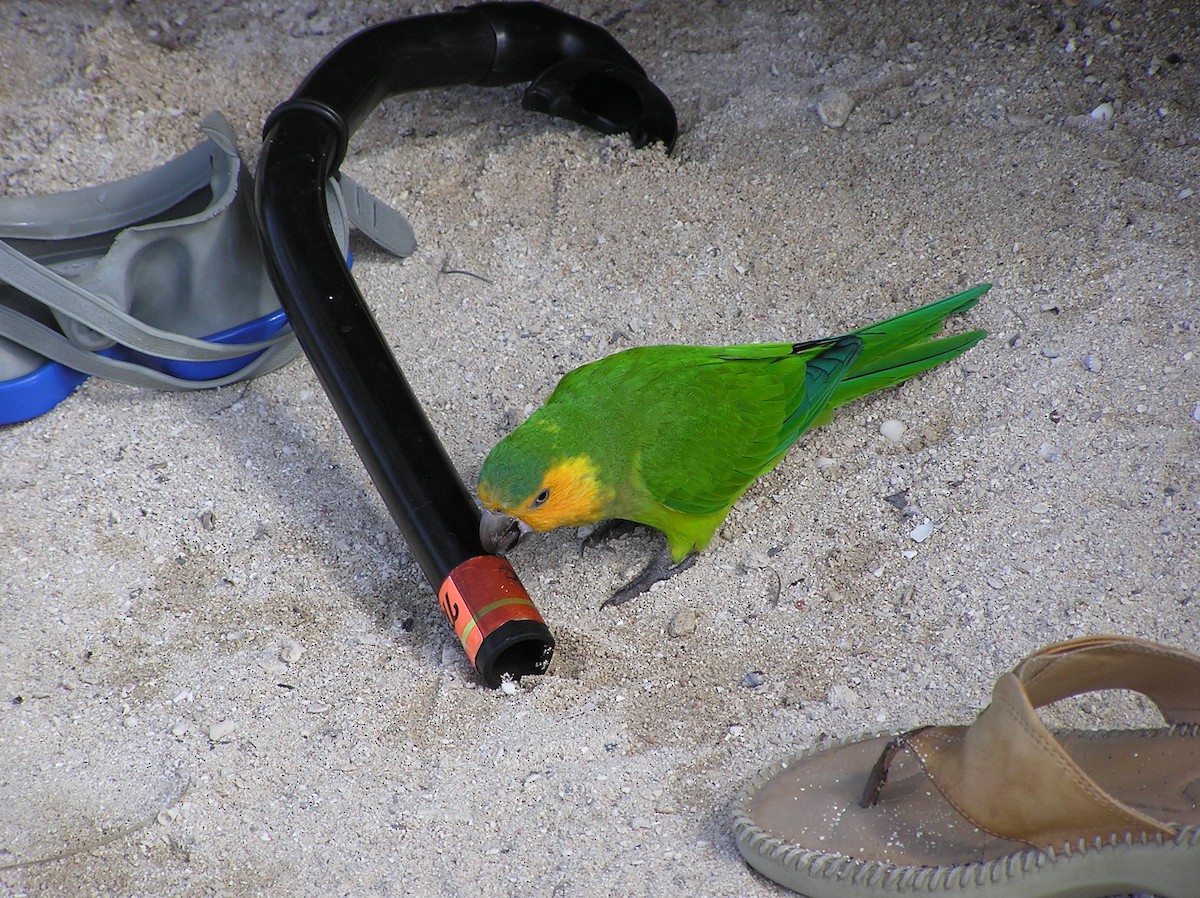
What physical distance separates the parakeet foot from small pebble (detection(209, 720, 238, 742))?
840 millimetres

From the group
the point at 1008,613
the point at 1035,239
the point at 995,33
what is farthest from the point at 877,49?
the point at 1008,613

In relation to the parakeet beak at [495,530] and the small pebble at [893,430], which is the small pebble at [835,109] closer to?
the small pebble at [893,430]

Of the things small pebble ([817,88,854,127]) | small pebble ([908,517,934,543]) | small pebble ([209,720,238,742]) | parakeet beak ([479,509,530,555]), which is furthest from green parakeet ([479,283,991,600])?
small pebble ([817,88,854,127])

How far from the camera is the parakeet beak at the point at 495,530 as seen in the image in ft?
7.21

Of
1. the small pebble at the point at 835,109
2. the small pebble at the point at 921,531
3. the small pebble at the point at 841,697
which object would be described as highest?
the small pebble at the point at 835,109

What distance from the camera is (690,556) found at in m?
2.45

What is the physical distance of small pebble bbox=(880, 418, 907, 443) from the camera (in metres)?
2.55

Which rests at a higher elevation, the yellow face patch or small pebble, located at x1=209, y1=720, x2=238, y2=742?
the yellow face patch

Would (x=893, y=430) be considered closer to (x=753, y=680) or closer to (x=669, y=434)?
(x=669, y=434)

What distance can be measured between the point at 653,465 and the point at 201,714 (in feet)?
3.63

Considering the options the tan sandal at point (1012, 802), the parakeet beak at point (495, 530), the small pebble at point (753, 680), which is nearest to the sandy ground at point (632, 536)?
the small pebble at point (753, 680)

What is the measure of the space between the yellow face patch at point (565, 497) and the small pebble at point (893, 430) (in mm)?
757

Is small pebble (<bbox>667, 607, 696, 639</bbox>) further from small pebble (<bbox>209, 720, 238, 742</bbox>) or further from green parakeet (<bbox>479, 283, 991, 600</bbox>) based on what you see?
small pebble (<bbox>209, 720, 238, 742</bbox>)

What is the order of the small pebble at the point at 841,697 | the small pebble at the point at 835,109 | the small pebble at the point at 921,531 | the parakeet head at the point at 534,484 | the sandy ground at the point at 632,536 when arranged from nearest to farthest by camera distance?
1. the sandy ground at the point at 632,536
2. the small pebble at the point at 841,697
3. the parakeet head at the point at 534,484
4. the small pebble at the point at 921,531
5. the small pebble at the point at 835,109
